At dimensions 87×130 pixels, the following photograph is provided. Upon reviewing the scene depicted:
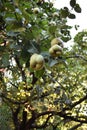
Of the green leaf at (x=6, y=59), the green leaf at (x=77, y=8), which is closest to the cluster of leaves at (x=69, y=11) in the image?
the green leaf at (x=77, y=8)

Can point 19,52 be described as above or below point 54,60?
above

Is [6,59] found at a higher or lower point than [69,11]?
lower

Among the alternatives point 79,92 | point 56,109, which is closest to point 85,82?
point 79,92

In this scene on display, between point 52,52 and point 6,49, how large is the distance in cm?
57

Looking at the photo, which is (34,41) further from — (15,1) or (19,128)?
(19,128)

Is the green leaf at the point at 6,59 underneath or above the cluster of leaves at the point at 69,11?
underneath

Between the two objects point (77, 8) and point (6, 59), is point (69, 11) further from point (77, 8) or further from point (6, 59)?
point (6, 59)

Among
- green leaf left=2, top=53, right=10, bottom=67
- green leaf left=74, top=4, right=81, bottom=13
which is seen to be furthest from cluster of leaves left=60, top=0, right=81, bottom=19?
green leaf left=2, top=53, right=10, bottom=67

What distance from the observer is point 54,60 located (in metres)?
1.52

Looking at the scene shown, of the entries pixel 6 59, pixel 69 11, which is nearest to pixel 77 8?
pixel 69 11

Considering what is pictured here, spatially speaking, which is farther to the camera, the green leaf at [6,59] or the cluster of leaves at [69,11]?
the cluster of leaves at [69,11]

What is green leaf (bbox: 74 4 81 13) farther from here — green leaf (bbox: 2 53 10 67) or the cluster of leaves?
green leaf (bbox: 2 53 10 67)

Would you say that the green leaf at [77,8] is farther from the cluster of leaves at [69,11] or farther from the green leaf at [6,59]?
the green leaf at [6,59]

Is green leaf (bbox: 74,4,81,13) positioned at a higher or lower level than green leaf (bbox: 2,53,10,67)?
higher
